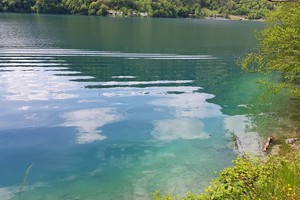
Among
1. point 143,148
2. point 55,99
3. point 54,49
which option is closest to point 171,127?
point 143,148

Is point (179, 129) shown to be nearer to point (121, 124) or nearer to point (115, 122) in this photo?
point (121, 124)

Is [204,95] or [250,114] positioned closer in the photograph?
[250,114]

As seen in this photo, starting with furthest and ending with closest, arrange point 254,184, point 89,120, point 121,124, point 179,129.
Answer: point 89,120 < point 121,124 < point 179,129 < point 254,184

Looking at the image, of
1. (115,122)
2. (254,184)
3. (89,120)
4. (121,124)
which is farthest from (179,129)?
(254,184)

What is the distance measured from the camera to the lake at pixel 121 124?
58.3ft

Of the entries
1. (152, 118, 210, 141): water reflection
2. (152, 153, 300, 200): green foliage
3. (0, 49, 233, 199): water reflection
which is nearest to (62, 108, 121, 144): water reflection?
(0, 49, 233, 199): water reflection

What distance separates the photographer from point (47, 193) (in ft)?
53.8

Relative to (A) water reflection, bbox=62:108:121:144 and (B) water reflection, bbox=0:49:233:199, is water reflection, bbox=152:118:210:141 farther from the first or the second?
(A) water reflection, bbox=62:108:121:144

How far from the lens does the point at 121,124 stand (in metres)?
27.0

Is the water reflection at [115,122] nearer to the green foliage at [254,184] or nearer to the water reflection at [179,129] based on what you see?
the water reflection at [179,129]

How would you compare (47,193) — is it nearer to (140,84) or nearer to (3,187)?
(3,187)

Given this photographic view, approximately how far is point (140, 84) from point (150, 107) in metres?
9.52

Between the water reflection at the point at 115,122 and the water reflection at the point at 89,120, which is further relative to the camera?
the water reflection at the point at 89,120

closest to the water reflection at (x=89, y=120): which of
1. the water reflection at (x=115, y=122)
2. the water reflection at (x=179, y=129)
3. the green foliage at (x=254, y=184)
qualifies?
the water reflection at (x=115, y=122)
